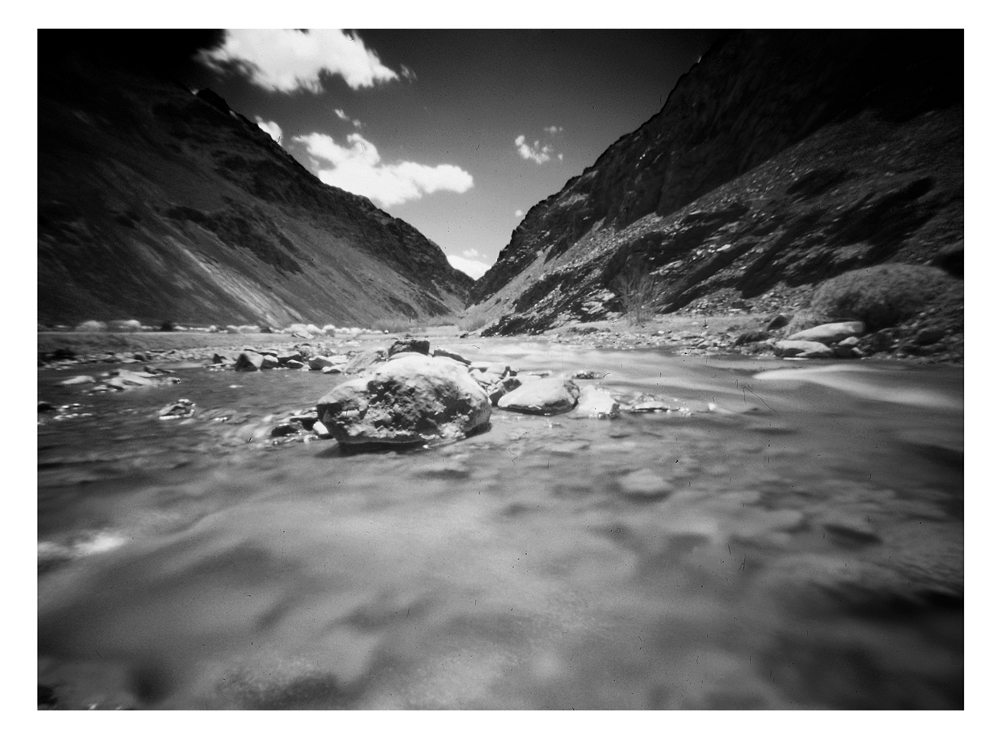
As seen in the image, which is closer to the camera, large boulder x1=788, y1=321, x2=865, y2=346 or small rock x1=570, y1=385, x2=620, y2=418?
small rock x1=570, y1=385, x2=620, y2=418

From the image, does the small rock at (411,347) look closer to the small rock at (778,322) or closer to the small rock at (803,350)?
the small rock at (803,350)

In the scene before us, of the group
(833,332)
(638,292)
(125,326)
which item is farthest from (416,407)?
(125,326)

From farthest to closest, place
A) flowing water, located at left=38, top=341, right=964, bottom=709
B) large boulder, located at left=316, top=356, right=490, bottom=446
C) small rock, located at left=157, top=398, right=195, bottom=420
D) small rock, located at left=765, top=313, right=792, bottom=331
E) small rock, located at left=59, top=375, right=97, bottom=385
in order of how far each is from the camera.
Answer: small rock, located at left=765, top=313, right=792, bottom=331, small rock, located at left=59, top=375, right=97, bottom=385, small rock, located at left=157, top=398, right=195, bottom=420, large boulder, located at left=316, top=356, right=490, bottom=446, flowing water, located at left=38, top=341, right=964, bottom=709

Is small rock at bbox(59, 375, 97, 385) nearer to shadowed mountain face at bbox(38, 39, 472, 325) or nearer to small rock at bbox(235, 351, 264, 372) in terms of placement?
small rock at bbox(235, 351, 264, 372)

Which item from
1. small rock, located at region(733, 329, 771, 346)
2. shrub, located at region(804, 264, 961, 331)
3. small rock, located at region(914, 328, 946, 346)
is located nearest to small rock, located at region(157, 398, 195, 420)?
small rock, located at region(733, 329, 771, 346)

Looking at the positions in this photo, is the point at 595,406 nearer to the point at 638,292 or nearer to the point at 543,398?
the point at 543,398

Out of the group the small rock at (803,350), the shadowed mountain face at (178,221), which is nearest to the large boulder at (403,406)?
the shadowed mountain face at (178,221)

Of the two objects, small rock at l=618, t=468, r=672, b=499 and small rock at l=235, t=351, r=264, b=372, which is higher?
small rock at l=235, t=351, r=264, b=372

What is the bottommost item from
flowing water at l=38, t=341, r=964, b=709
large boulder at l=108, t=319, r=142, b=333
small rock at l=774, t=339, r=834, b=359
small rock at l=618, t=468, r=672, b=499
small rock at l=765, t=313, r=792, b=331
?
flowing water at l=38, t=341, r=964, b=709
